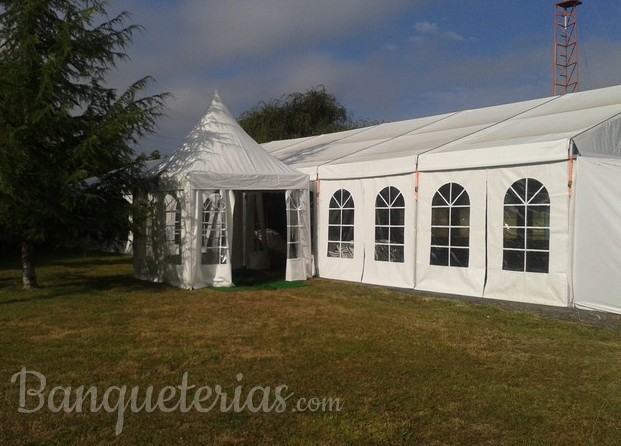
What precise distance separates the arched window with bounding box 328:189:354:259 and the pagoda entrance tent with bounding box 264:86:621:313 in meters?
0.02

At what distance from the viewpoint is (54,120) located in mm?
9148

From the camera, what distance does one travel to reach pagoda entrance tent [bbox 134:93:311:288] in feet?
33.9

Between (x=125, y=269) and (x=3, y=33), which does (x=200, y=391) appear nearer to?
(x=3, y=33)

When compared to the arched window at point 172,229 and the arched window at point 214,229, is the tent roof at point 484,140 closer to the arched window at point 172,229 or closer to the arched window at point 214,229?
the arched window at point 214,229

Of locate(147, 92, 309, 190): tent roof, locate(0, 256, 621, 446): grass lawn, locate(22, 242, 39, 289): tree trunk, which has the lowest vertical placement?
locate(0, 256, 621, 446): grass lawn

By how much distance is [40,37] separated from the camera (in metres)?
9.55

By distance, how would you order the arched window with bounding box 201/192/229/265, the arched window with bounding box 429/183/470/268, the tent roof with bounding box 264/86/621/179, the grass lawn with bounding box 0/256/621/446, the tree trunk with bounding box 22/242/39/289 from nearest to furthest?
1. the grass lawn with bounding box 0/256/621/446
2. the tent roof with bounding box 264/86/621/179
3. the arched window with bounding box 429/183/470/268
4. the tree trunk with bounding box 22/242/39/289
5. the arched window with bounding box 201/192/229/265

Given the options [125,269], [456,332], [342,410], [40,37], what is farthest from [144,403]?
[125,269]

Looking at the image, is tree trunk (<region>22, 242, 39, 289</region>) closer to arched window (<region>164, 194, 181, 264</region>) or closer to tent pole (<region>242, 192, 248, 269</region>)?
arched window (<region>164, 194, 181, 264</region>)

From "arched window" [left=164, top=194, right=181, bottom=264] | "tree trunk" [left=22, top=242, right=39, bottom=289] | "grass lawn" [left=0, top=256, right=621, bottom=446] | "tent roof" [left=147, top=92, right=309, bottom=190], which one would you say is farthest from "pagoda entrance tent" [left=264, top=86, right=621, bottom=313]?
"tree trunk" [left=22, top=242, right=39, bottom=289]

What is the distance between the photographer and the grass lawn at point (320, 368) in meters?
3.90

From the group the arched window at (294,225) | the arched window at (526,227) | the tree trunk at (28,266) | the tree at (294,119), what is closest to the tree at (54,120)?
the tree trunk at (28,266)

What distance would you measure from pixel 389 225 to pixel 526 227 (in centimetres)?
265

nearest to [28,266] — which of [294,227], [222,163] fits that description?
[222,163]
